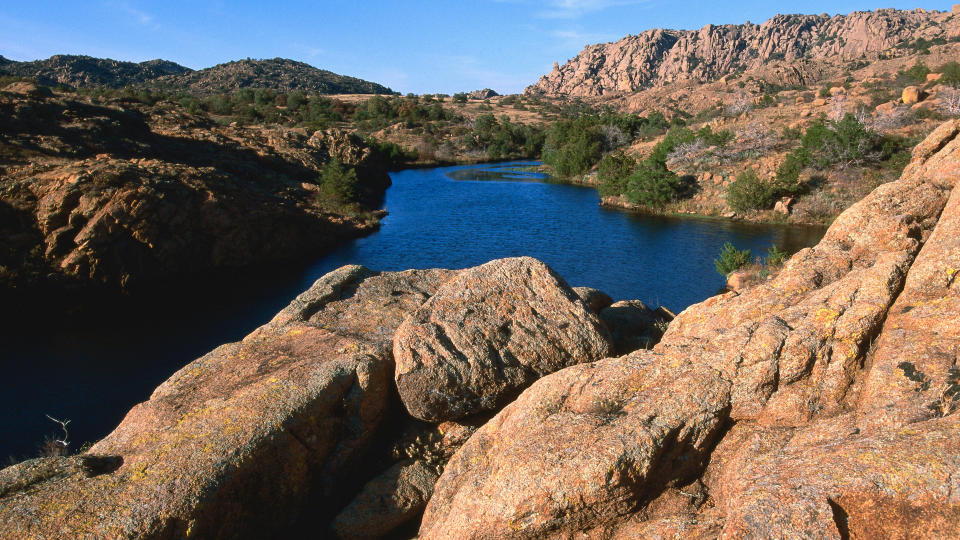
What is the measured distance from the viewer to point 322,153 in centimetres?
5878

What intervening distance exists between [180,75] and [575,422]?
16928 centimetres

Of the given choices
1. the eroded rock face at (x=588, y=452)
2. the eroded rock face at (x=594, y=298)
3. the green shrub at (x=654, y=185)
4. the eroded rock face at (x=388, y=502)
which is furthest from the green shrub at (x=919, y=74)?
the eroded rock face at (x=388, y=502)

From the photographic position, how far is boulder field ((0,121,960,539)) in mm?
4984

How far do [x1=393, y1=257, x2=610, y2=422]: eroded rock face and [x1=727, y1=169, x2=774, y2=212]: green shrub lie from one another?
38.5 meters

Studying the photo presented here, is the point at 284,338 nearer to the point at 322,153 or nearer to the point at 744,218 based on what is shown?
the point at 744,218

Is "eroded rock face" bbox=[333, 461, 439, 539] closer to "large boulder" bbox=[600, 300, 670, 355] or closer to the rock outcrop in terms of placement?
the rock outcrop

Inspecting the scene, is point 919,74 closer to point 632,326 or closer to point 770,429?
point 632,326

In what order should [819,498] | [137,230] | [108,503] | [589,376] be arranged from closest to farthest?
1. [819,498]
2. [108,503]
3. [589,376]
4. [137,230]

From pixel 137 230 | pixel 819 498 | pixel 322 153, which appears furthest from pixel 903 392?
pixel 322 153

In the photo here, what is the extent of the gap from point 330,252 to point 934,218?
32734 millimetres

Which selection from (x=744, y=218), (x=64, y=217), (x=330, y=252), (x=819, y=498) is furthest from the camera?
(x=744, y=218)

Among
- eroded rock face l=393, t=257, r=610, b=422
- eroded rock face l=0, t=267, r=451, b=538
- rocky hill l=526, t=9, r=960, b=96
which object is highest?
rocky hill l=526, t=9, r=960, b=96

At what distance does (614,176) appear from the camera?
53.5 m

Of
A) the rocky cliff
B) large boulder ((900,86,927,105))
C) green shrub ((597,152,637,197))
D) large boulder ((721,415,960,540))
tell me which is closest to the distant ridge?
the rocky cliff
